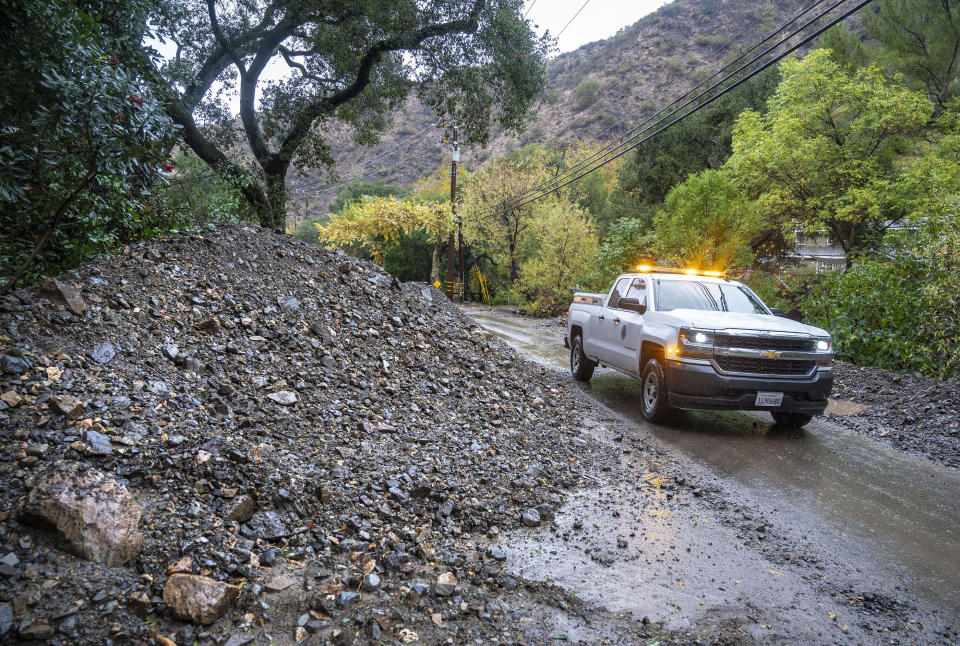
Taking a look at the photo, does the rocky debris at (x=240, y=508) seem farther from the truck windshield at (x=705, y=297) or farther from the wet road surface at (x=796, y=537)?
the truck windshield at (x=705, y=297)

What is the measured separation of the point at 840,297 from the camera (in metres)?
12.6

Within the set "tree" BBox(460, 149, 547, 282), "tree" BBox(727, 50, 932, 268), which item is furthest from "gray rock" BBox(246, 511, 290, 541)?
"tree" BBox(460, 149, 547, 282)

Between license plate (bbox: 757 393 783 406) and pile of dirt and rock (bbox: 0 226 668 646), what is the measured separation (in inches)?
86.8

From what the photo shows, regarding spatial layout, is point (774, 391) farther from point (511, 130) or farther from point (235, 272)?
point (511, 130)

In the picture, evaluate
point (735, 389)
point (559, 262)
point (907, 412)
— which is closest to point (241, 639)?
point (735, 389)

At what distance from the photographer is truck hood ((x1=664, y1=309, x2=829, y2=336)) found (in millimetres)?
6926

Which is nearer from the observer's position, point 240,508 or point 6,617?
point 6,617

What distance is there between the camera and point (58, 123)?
4.17 m

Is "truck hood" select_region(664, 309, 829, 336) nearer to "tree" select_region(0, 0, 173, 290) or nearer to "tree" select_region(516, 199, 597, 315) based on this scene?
"tree" select_region(0, 0, 173, 290)

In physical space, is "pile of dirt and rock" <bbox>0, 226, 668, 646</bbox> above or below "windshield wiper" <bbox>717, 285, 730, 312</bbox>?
below

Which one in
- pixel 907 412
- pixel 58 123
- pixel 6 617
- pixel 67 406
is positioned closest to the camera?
pixel 6 617

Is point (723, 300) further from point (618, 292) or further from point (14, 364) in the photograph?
point (14, 364)

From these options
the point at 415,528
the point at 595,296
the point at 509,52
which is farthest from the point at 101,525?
the point at 509,52

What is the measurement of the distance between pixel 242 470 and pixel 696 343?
17.9 ft
